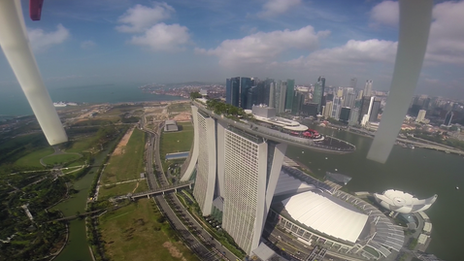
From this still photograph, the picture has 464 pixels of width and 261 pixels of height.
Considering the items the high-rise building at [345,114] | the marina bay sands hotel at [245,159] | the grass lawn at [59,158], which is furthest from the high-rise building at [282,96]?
the grass lawn at [59,158]

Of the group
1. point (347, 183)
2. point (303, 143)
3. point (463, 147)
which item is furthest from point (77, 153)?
point (463, 147)

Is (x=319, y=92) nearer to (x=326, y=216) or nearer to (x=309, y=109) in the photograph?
(x=309, y=109)

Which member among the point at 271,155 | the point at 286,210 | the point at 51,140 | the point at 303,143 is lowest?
the point at 286,210

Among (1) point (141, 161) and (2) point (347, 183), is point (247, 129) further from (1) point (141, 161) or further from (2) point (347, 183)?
(1) point (141, 161)

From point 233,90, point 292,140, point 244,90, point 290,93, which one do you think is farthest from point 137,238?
point 290,93

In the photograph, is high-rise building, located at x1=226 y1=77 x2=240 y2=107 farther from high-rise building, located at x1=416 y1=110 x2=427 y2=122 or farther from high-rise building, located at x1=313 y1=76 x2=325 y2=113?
high-rise building, located at x1=416 y1=110 x2=427 y2=122

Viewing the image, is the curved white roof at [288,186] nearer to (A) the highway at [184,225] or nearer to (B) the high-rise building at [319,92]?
(A) the highway at [184,225]
